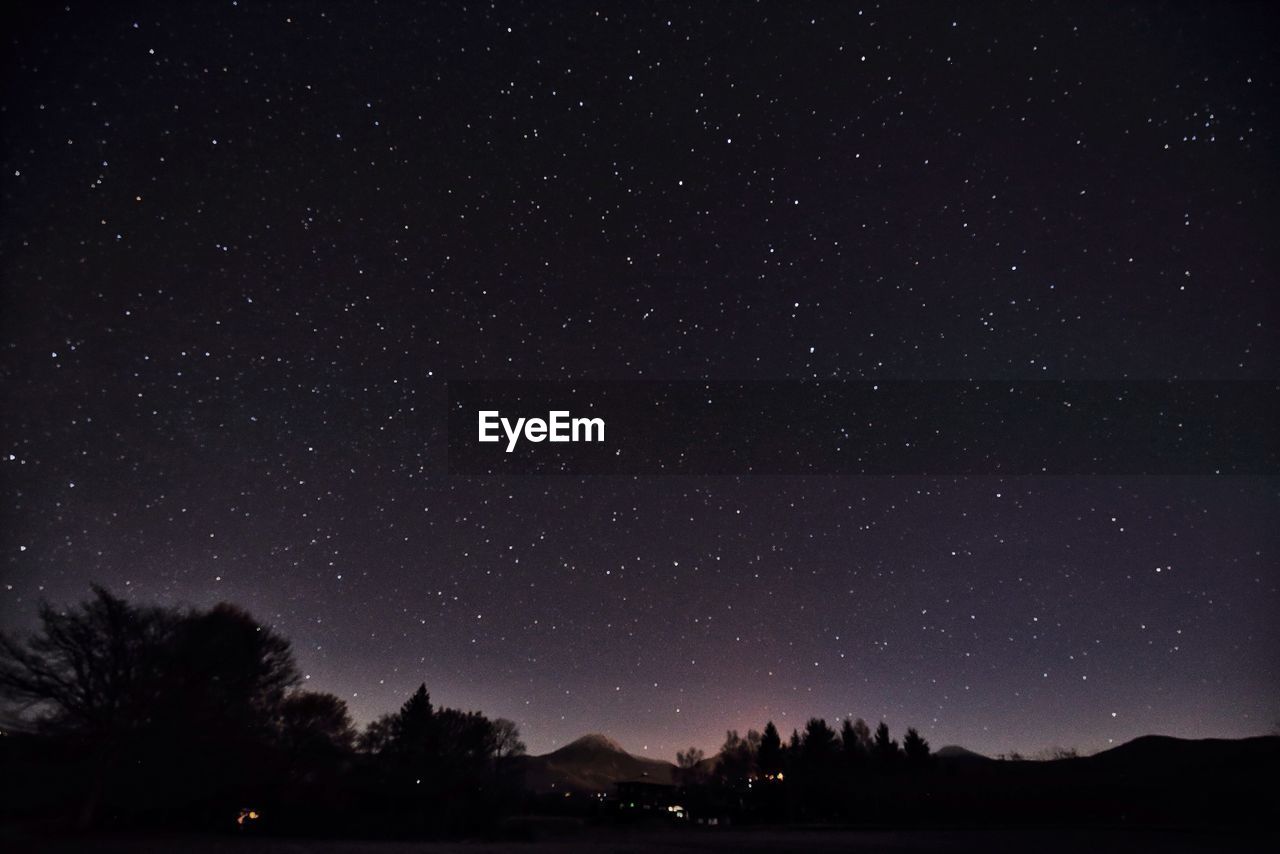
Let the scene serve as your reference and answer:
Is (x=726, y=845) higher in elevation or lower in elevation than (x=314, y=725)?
lower

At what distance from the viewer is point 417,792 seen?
42625 mm

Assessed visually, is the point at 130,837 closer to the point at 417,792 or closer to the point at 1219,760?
the point at 417,792

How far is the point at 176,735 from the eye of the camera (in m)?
26.1

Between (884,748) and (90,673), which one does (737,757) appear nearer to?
(884,748)

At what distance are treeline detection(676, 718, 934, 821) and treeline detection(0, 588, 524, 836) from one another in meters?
24.4

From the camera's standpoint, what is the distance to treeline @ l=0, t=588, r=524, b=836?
2416 cm

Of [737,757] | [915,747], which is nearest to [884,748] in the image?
[915,747]

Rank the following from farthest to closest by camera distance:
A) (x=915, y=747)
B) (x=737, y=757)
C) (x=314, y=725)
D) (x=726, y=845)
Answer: (x=737, y=757) < (x=915, y=747) < (x=314, y=725) < (x=726, y=845)

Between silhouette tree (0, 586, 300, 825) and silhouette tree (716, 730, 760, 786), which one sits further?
silhouette tree (716, 730, 760, 786)

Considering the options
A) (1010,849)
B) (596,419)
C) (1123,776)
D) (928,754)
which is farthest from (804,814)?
(596,419)

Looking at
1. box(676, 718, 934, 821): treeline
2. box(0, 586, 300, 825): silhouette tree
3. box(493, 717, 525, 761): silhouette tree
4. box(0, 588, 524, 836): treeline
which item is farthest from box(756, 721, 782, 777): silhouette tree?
box(0, 586, 300, 825): silhouette tree

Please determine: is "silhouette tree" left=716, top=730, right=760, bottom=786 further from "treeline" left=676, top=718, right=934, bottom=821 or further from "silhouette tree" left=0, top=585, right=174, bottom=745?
"silhouette tree" left=0, top=585, right=174, bottom=745

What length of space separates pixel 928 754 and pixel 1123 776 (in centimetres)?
2863

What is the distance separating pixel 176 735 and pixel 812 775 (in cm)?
4517
